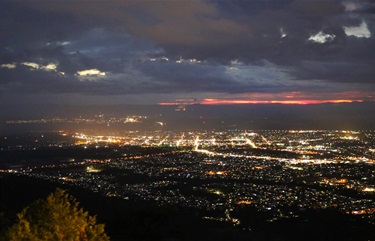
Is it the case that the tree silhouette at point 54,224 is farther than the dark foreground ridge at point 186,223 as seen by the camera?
No

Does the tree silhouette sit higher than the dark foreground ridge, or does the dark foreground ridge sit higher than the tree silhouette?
the tree silhouette

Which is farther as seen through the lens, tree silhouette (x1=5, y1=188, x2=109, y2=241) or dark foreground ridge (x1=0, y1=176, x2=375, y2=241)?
dark foreground ridge (x1=0, y1=176, x2=375, y2=241)

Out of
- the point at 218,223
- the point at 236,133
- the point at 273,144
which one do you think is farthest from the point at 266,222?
the point at 236,133

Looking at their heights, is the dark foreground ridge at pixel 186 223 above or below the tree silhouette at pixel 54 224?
below
